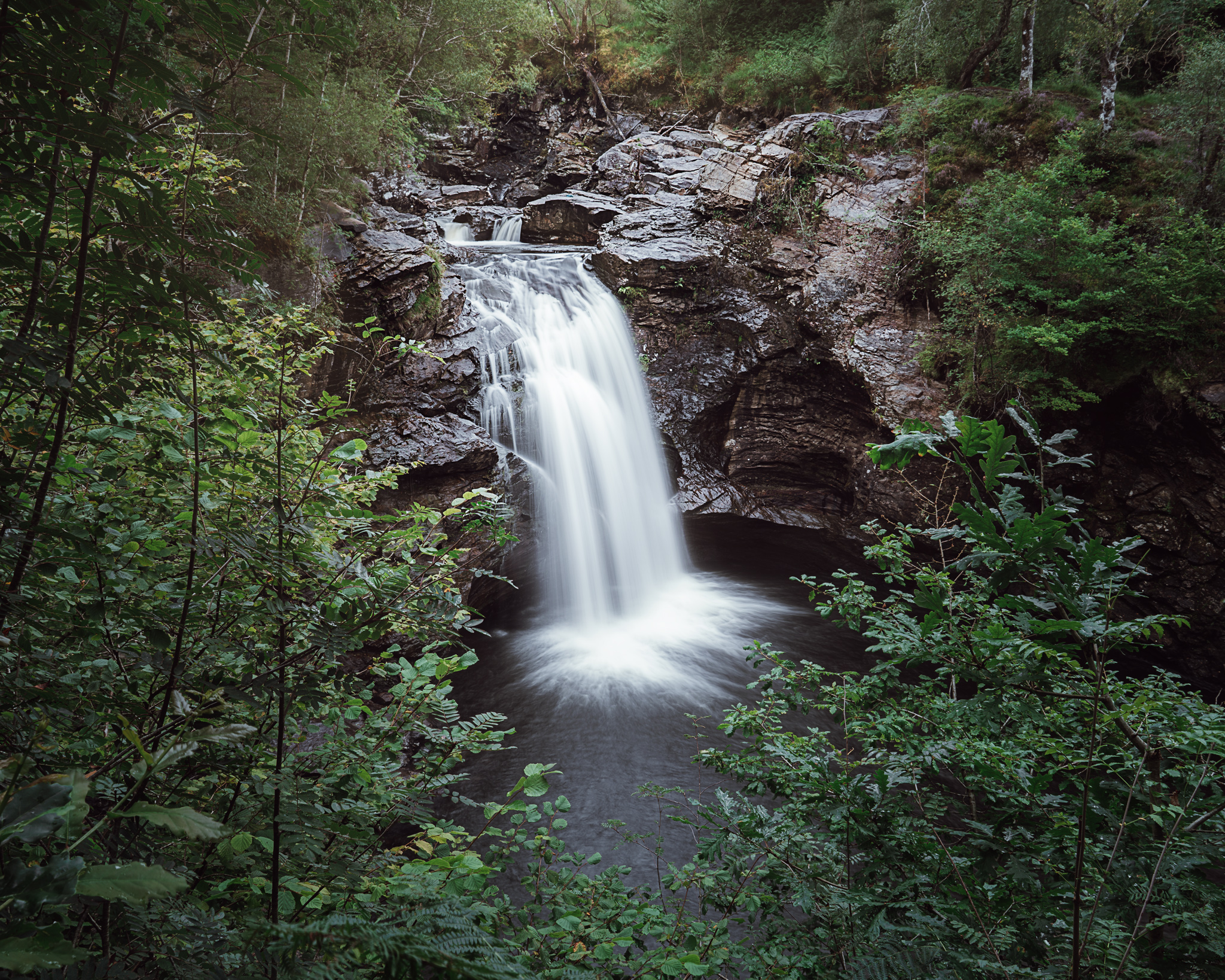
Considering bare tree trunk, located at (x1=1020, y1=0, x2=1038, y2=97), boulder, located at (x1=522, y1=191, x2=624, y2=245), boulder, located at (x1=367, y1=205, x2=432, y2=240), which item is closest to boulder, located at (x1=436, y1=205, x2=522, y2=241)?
boulder, located at (x1=522, y1=191, x2=624, y2=245)

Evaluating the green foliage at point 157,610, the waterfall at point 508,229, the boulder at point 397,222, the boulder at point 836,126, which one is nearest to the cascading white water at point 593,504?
the boulder at point 397,222

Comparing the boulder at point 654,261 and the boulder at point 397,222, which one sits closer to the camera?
the boulder at point 397,222

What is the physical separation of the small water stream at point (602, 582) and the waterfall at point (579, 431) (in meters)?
0.03

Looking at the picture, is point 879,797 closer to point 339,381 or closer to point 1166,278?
point 339,381

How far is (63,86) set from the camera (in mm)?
1118

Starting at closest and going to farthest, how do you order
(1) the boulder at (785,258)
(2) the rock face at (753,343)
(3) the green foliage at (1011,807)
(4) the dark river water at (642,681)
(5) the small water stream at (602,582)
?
(3) the green foliage at (1011,807)
(4) the dark river water at (642,681)
(5) the small water stream at (602,582)
(2) the rock face at (753,343)
(1) the boulder at (785,258)

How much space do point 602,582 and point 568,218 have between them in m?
Answer: 9.44

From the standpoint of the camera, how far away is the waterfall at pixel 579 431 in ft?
30.4

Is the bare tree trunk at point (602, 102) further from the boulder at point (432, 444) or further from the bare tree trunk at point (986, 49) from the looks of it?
the boulder at point (432, 444)

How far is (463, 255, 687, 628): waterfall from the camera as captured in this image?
9266 millimetres

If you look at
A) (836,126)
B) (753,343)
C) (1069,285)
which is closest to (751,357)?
(753,343)

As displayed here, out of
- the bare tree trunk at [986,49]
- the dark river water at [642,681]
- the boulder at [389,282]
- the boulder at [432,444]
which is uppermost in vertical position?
the bare tree trunk at [986,49]

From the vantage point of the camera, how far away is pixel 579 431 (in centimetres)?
1006

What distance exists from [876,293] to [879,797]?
10.9 m
